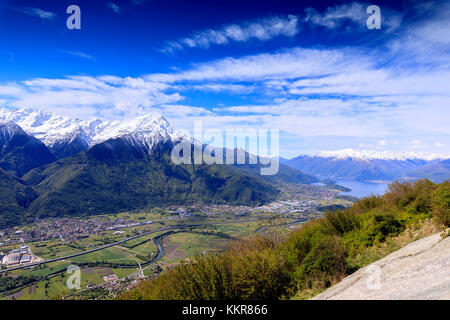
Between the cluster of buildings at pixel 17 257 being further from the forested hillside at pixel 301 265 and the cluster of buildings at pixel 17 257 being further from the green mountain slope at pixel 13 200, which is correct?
the forested hillside at pixel 301 265

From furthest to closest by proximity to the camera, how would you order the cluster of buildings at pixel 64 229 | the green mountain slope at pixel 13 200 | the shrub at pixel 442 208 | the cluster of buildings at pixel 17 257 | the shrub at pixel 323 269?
the green mountain slope at pixel 13 200 < the cluster of buildings at pixel 64 229 < the cluster of buildings at pixel 17 257 < the shrub at pixel 442 208 < the shrub at pixel 323 269

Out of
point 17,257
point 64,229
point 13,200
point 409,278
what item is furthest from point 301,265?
point 13,200

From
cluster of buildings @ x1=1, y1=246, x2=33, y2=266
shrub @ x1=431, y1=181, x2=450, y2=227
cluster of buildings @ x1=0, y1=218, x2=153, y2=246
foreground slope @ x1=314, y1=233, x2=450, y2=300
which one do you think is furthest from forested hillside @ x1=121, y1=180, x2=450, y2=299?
cluster of buildings @ x1=0, y1=218, x2=153, y2=246

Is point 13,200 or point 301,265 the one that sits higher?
point 301,265

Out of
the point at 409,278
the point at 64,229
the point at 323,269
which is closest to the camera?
the point at 409,278

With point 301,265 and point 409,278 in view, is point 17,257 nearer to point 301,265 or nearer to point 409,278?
point 301,265

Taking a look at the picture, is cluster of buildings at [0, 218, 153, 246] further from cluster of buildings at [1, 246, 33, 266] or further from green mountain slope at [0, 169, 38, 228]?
green mountain slope at [0, 169, 38, 228]

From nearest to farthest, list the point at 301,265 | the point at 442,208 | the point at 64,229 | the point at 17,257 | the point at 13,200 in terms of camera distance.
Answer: the point at 442,208, the point at 301,265, the point at 17,257, the point at 64,229, the point at 13,200

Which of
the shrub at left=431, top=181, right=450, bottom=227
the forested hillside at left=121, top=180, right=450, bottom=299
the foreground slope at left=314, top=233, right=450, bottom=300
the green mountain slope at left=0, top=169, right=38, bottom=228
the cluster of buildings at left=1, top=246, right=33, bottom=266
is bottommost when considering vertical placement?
the cluster of buildings at left=1, top=246, right=33, bottom=266

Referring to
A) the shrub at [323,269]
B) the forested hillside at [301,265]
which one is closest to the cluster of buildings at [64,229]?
the forested hillside at [301,265]

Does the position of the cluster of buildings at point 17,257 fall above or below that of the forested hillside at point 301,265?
below
